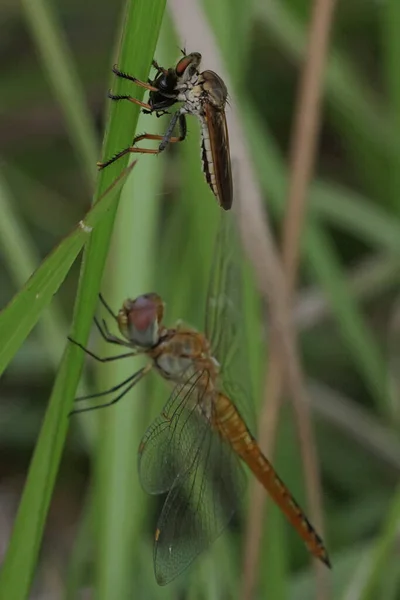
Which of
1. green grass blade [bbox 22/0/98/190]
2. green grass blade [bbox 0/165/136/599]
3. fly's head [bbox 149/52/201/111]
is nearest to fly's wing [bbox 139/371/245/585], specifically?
green grass blade [bbox 0/165/136/599]

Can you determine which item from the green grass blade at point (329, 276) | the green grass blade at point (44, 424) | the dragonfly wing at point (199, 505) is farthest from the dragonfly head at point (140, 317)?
the green grass blade at point (329, 276)

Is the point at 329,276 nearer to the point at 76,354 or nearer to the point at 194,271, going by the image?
the point at 194,271

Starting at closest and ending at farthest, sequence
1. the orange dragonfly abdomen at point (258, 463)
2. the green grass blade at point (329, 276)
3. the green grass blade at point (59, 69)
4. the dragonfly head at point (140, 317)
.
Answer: the dragonfly head at point (140, 317), the orange dragonfly abdomen at point (258, 463), the green grass blade at point (59, 69), the green grass blade at point (329, 276)

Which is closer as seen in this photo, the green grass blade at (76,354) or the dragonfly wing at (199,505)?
the green grass blade at (76,354)

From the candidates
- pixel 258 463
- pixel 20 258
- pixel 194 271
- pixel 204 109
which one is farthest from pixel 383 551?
pixel 20 258

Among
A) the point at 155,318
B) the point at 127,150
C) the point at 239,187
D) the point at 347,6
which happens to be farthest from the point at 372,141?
the point at 127,150

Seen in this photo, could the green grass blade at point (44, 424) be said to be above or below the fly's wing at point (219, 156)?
below

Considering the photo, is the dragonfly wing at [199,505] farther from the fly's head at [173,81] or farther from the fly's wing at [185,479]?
the fly's head at [173,81]
